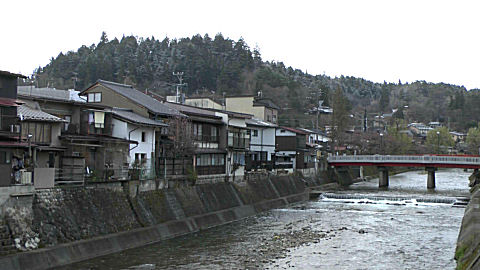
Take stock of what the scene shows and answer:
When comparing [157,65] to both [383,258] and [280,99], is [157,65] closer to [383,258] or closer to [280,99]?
[280,99]

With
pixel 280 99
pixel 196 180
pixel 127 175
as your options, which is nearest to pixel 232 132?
pixel 196 180

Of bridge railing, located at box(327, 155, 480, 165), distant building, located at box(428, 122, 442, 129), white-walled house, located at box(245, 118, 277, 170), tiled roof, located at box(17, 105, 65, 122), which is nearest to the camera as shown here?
tiled roof, located at box(17, 105, 65, 122)

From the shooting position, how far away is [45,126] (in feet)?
82.2

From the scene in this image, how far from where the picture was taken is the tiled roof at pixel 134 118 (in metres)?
29.7

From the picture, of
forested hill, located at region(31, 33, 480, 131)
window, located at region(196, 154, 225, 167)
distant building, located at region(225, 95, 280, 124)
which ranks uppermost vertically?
forested hill, located at region(31, 33, 480, 131)

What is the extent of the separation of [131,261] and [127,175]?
7.00 m

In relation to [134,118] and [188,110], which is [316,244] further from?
[188,110]

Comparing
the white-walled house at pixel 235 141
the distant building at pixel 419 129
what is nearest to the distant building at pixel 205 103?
the white-walled house at pixel 235 141

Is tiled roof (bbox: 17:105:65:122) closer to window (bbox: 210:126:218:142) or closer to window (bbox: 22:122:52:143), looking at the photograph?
window (bbox: 22:122:52:143)

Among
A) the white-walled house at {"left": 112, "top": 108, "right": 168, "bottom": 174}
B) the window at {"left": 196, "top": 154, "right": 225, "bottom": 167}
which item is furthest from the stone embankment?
the window at {"left": 196, "top": 154, "right": 225, "bottom": 167}

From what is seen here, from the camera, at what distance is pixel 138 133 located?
30.8 meters

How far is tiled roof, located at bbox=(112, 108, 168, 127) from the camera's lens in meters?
29.7

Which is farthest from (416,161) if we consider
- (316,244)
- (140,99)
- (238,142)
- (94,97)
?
(94,97)

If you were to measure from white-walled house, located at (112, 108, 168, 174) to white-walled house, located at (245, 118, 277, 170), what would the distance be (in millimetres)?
20625
